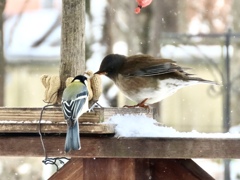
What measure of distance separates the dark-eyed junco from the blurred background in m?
3.70

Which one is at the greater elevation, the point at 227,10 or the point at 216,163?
the point at 227,10

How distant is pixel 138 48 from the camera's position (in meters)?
7.65

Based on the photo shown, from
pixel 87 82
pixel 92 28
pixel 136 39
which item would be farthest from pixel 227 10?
pixel 87 82

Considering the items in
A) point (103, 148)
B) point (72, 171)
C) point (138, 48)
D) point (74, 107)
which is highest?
point (138, 48)

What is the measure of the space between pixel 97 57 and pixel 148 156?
16.9 ft

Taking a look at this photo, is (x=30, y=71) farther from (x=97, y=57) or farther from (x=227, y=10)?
(x=227, y=10)

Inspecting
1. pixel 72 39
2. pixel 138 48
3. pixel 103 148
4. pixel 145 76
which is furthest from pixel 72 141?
pixel 138 48

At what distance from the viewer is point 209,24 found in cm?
947

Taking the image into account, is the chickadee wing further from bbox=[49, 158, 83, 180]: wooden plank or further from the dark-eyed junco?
the dark-eyed junco

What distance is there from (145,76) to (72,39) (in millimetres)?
446

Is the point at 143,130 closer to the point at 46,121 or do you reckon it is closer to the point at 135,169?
the point at 135,169

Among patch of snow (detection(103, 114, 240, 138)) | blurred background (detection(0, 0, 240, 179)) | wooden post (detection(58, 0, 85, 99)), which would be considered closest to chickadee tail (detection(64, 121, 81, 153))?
patch of snow (detection(103, 114, 240, 138))

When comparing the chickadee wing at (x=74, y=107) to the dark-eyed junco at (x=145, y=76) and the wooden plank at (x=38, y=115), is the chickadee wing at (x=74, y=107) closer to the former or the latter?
the wooden plank at (x=38, y=115)

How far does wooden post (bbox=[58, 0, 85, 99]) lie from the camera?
9.62ft
